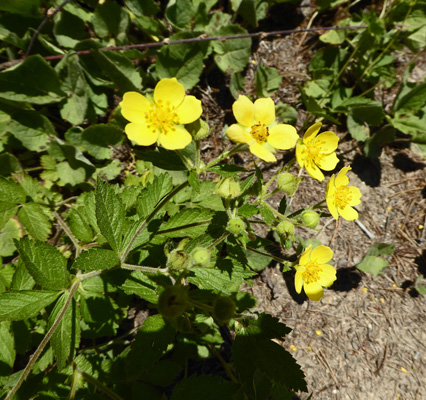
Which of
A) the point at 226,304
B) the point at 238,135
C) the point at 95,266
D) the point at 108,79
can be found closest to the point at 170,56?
the point at 108,79

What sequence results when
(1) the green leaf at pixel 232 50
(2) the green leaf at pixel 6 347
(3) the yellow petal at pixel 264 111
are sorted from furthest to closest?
(1) the green leaf at pixel 232 50, (2) the green leaf at pixel 6 347, (3) the yellow petal at pixel 264 111

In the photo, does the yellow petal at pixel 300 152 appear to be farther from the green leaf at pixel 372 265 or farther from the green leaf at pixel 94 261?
the green leaf at pixel 372 265

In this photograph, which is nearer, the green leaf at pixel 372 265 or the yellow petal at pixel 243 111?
the yellow petal at pixel 243 111

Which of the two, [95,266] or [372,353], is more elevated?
[95,266]

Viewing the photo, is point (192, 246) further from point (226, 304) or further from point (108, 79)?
point (108, 79)

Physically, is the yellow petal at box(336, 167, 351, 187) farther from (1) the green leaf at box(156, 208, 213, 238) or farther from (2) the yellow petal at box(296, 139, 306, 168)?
(1) the green leaf at box(156, 208, 213, 238)

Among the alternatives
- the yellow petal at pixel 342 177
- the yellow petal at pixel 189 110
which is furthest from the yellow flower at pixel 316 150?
the yellow petal at pixel 189 110

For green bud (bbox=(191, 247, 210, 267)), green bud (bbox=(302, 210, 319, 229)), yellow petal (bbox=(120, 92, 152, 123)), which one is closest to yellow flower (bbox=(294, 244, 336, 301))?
green bud (bbox=(302, 210, 319, 229))
